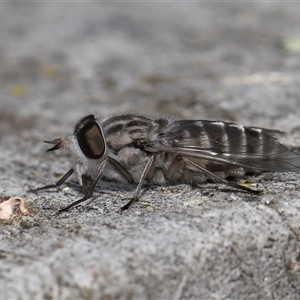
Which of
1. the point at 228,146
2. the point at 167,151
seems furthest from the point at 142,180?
the point at 228,146

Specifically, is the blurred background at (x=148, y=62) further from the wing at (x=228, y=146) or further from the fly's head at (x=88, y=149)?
the fly's head at (x=88, y=149)

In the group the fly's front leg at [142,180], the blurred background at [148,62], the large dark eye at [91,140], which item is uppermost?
the blurred background at [148,62]

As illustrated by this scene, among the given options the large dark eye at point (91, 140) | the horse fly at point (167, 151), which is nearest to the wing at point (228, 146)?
the horse fly at point (167, 151)

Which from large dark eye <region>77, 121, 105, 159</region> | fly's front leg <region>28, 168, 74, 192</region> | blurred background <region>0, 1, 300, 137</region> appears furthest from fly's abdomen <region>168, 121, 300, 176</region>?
blurred background <region>0, 1, 300, 137</region>

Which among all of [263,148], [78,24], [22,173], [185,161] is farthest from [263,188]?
[78,24]

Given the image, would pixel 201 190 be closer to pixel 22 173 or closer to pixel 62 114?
pixel 22 173

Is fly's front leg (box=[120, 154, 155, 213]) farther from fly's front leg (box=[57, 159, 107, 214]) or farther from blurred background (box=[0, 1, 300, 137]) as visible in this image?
blurred background (box=[0, 1, 300, 137])

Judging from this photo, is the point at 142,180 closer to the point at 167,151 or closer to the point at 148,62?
the point at 167,151
